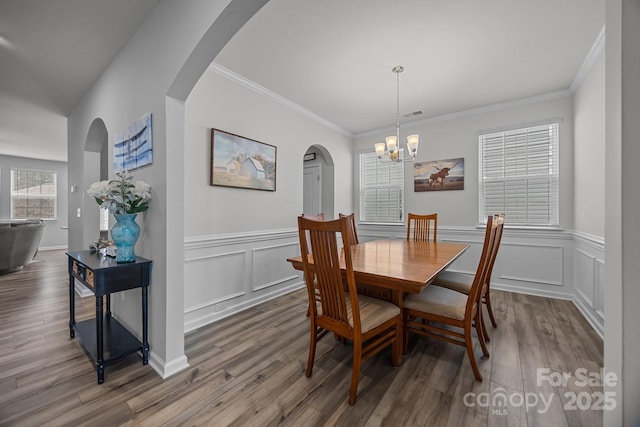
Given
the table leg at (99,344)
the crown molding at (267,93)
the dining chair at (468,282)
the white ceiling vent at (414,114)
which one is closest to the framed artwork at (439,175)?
the white ceiling vent at (414,114)

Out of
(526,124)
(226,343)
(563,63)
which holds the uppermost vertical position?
(563,63)

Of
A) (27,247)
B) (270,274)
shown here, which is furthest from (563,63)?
(27,247)

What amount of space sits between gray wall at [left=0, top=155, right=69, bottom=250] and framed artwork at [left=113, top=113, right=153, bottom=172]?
7.09 m

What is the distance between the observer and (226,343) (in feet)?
7.36

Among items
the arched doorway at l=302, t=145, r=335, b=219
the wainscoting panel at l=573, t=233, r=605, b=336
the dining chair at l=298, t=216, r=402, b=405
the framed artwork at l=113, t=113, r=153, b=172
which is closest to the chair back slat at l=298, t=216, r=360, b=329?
the dining chair at l=298, t=216, r=402, b=405

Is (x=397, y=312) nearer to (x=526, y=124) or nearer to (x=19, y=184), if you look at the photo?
(x=526, y=124)

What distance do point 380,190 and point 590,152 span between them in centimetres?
275

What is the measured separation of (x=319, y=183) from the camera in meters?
4.87

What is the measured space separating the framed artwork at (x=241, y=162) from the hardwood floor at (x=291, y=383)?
5.01ft

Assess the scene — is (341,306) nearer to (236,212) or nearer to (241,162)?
(236,212)

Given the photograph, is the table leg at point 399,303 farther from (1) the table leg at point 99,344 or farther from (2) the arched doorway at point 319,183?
(2) the arched doorway at point 319,183

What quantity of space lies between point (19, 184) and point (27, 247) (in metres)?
3.70

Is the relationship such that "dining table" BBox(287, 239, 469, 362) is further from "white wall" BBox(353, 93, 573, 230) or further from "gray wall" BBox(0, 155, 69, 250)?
"gray wall" BBox(0, 155, 69, 250)

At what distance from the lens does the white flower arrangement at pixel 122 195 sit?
1.80 m
